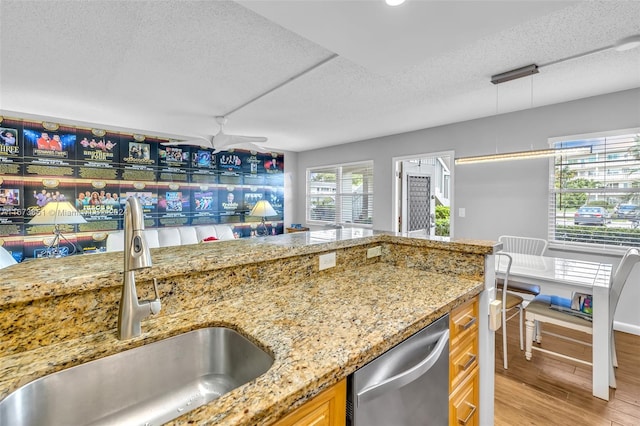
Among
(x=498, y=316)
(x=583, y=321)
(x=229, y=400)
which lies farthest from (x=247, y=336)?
(x=583, y=321)

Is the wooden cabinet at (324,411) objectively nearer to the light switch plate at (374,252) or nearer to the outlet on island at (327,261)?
the outlet on island at (327,261)

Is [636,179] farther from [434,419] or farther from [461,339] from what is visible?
[434,419]

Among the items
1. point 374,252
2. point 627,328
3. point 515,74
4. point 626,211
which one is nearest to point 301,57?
point 374,252

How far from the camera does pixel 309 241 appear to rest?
63.3 inches

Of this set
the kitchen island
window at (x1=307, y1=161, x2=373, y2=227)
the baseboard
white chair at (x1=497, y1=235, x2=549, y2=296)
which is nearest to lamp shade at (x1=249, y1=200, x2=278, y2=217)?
window at (x1=307, y1=161, x2=373, y2=227)

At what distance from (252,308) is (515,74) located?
2869mm

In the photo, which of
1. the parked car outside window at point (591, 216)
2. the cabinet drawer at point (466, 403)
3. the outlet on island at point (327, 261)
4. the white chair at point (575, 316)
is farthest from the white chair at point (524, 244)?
the outlet on island at point (327, 261)

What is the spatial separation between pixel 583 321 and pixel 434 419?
181cm

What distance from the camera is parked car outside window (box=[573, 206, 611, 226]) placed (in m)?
3.19

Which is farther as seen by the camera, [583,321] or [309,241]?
[583,321]

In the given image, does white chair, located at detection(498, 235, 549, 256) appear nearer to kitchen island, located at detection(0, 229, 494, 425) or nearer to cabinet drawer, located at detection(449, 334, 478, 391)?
cabinet drawer, located at detection(449, 334, 478, 391)

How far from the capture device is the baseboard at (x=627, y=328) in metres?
3.02

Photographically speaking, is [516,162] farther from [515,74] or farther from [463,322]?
[463,322]

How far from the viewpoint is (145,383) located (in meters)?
0.89
